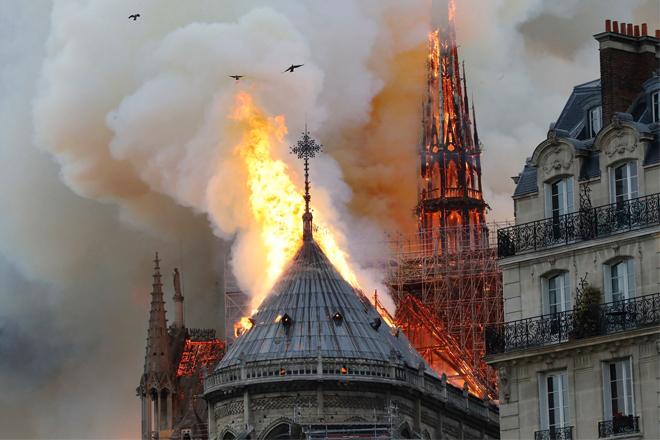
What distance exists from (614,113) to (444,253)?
64505 mm

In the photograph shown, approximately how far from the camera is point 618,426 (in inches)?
2896

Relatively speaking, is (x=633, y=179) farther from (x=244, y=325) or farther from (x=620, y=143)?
(x=244, y=325)

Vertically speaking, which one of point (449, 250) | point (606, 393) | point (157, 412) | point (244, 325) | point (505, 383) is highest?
point (449, 250)

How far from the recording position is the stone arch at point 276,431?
389 ft

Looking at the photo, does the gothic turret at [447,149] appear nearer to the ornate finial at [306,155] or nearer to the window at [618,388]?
the ornate finial at [306,155]

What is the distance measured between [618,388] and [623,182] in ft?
18.7

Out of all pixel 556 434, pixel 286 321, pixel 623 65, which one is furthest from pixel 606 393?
pixel 286 321

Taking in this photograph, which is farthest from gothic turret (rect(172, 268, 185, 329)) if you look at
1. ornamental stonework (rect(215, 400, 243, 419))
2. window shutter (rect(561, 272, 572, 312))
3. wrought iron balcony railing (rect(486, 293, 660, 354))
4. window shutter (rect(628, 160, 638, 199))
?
window shutter (rect(628, 160, 638, 199))

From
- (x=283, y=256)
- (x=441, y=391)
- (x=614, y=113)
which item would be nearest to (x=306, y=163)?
(x=283, y=256)

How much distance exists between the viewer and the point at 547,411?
7619 cm

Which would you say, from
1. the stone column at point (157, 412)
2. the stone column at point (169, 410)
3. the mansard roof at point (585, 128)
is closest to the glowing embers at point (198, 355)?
the stone column at point (169, 410)

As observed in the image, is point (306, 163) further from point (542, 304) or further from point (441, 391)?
point (542, 304)

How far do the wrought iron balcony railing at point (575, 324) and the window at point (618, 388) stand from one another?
908mm

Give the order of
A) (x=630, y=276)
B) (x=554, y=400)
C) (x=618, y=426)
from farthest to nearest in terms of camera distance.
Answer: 1. (x=554, y=400)
2. (x=630, y=276)
3. (x=618, y=426)
